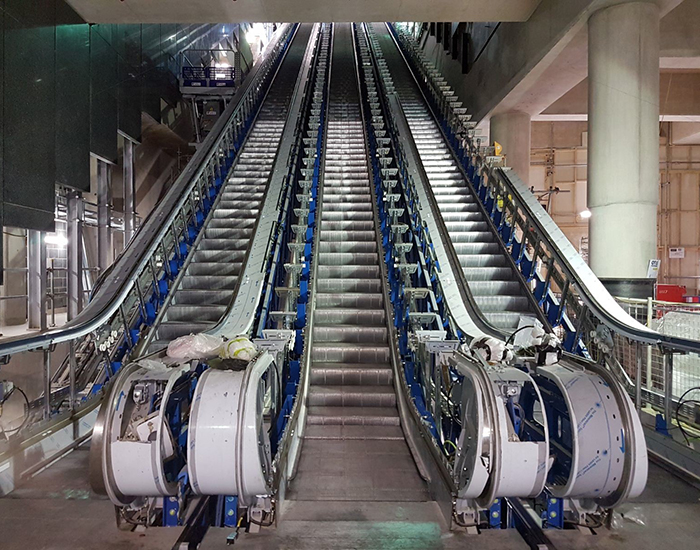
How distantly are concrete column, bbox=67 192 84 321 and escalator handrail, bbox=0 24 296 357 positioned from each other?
2621 mm

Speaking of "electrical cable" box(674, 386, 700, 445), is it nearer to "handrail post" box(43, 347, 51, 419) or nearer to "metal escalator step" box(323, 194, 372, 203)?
"handrail post" box(43, 347, 51, 419)

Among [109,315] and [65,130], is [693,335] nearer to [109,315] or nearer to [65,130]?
[109,315]

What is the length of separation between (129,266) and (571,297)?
5.84 metres

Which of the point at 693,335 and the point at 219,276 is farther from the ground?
the point at 219,276

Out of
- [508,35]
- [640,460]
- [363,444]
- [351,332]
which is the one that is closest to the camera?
[640,460]

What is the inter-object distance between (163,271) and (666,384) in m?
6.45

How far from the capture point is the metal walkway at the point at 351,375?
3654 mm

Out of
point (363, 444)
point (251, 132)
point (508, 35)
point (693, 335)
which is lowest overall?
point (363, 444)

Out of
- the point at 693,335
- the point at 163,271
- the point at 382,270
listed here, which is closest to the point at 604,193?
the point at 693,335

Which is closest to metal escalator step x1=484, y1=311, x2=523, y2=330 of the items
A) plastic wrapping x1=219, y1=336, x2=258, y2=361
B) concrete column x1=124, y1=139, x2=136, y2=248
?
plastic wrapping x1=219, y1=336, x2=258, y2=361

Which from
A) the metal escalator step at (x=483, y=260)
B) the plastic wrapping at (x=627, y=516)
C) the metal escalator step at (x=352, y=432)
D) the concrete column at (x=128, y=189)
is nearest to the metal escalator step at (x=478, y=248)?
the metal escalator step at (x=483, y=260)

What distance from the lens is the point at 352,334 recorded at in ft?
19.5

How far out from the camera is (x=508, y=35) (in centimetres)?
1065

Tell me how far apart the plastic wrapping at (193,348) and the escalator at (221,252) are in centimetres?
233
